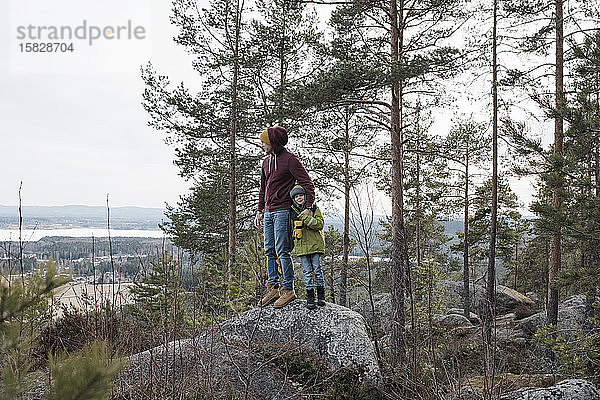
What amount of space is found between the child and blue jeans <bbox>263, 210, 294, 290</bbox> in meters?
0.10

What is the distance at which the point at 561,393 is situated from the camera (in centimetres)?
364

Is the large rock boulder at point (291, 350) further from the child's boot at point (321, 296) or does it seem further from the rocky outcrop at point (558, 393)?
the rocky outcrop at point (558, 393)

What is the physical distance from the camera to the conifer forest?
10.6ft

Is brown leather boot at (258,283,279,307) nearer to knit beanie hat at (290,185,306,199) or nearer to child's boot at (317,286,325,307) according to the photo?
child's boot at (317,286,325,307)

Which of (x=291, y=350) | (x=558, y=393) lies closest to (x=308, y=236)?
(x=291, y=350)

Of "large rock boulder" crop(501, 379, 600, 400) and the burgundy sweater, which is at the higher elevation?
the burgundy sweater

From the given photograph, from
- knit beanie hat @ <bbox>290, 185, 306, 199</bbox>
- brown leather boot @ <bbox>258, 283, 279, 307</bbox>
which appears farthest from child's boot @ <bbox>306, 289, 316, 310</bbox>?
knit beanie hat @ <bbox>290, 185, 306, 199</bbox>

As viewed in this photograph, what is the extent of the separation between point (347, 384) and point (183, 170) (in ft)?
33.6

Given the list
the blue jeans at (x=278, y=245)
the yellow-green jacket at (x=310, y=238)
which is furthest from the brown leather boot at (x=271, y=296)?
the yellow-green jacket at (x=310, y=238)

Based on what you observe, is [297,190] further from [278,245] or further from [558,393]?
[558,393]

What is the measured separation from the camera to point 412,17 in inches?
391

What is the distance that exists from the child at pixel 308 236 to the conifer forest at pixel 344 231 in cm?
35

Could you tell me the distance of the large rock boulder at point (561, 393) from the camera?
11.8ft

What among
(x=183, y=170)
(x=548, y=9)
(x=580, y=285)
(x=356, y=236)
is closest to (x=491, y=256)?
(x=580, y=285)
